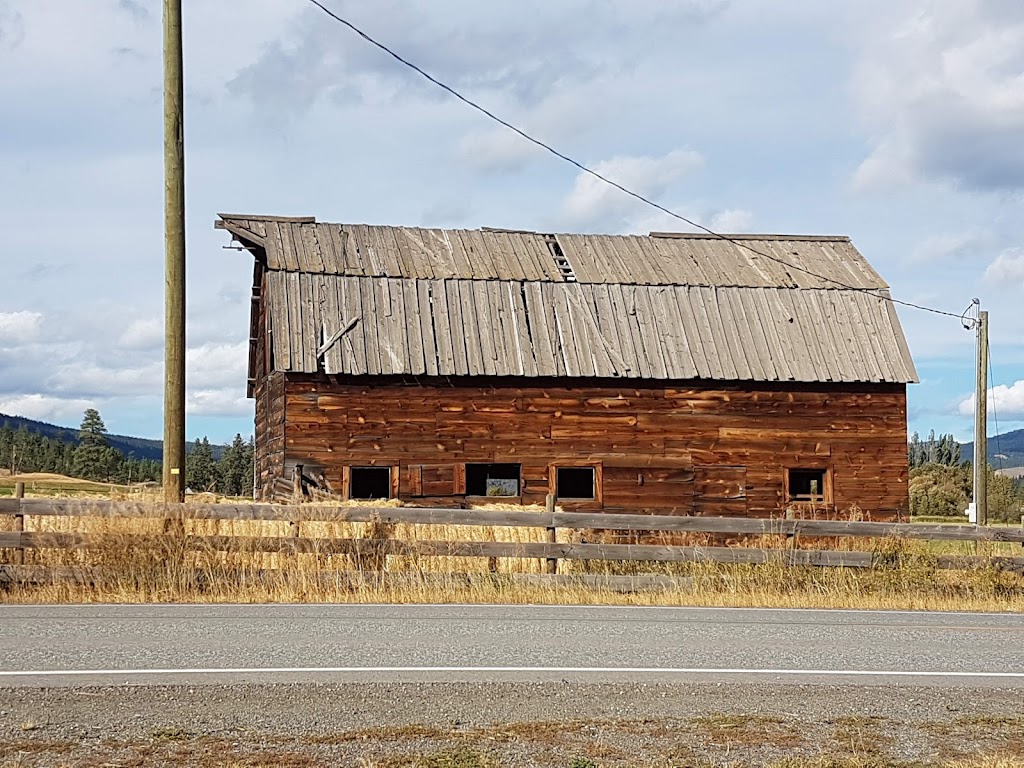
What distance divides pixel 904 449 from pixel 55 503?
21025 mm

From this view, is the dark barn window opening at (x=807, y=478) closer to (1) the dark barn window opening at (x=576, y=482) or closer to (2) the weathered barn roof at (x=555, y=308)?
(2) the weathered barn roof at (x=555, y=308)

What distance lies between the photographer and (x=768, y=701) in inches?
343

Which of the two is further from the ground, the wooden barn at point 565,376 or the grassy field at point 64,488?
the wooden barn at point 565,376

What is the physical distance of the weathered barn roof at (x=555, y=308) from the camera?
26.8m

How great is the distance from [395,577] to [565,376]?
40.6 feet

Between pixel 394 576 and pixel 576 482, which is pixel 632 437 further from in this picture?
pixel 394 576

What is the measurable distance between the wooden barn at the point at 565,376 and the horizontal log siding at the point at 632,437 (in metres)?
0.05

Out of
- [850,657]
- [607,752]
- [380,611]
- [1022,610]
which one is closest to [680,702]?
[607,752]

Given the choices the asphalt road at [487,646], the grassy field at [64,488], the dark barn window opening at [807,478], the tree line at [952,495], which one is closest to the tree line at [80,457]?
the grassy field at [64,488]

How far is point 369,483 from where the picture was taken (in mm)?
28312

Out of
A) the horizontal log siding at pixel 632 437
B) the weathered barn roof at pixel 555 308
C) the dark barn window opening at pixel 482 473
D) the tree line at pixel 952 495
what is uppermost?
the weathered barn roof at pixel 555 308

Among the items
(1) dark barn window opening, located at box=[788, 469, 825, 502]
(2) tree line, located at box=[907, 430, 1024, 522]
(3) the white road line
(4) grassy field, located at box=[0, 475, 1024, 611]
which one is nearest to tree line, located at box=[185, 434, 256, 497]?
(2) tree line, located at box=[907, 430, 1024, 522]

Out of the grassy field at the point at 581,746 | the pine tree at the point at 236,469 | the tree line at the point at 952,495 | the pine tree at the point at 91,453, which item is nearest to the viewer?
the grassy field at the point at 581,746

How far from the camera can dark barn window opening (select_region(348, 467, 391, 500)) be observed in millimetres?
26984
